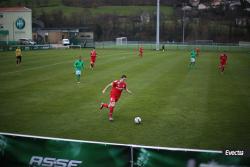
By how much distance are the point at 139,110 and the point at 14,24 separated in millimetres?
75282

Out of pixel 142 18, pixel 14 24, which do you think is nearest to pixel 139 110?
→ pixel 14 24

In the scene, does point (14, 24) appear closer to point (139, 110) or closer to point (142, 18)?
point (142, 18)

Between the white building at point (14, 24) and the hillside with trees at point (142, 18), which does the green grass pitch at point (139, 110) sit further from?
the hillside with trees at point (142, 18)

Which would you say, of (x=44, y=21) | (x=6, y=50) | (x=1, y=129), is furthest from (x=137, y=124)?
(x=44, y=21)

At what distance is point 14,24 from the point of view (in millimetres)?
86875

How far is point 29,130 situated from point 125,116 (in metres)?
4.72

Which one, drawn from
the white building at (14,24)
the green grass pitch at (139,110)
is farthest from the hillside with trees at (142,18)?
the green grass pitch at (139,110)

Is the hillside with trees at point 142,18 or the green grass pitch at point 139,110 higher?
the hillside with trees at point 142,18

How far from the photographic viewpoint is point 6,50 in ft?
218

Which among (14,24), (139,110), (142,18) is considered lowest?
(139,110)

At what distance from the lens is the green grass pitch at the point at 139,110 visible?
14.2m

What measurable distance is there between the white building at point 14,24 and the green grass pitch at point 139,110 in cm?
5960

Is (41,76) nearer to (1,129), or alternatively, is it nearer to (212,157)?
(1,129)

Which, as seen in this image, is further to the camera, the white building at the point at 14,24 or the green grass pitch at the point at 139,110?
the white building at the point at 14,24
